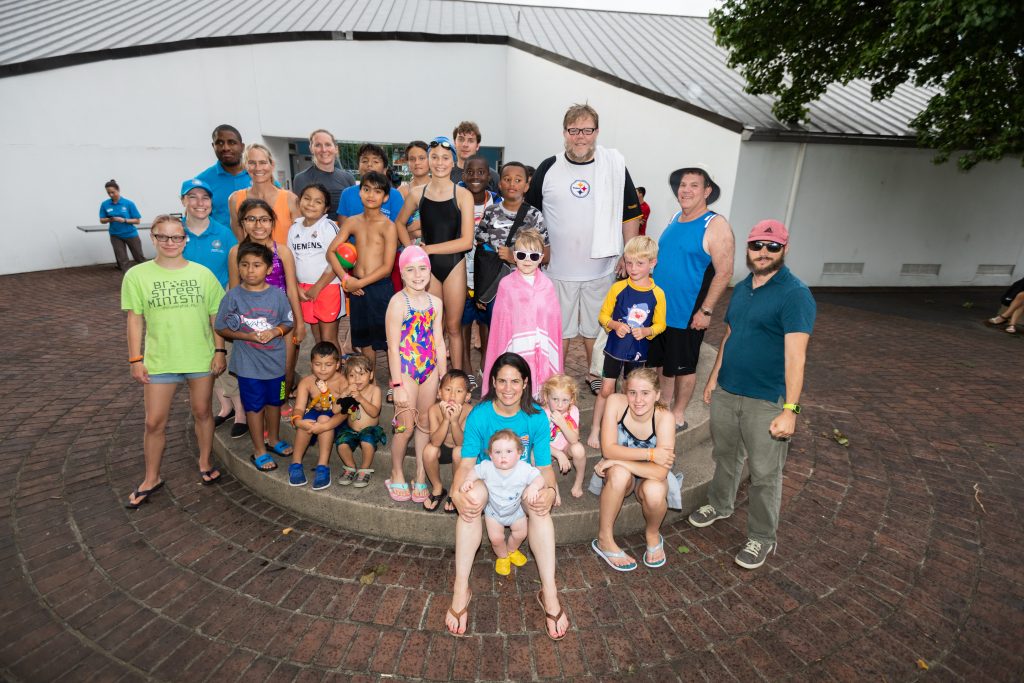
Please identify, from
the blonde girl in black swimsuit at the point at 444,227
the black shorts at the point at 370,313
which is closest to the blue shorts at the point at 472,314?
the blonde girl in black swimsuit at the point at 444,227

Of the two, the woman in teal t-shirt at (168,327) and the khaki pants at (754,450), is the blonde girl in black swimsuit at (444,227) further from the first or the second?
the khaki pants at (754,450)

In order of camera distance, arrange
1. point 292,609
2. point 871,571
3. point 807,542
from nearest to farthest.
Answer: point 292,609
point 871,571
point 807,542

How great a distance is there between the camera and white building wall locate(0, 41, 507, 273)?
37.1ft

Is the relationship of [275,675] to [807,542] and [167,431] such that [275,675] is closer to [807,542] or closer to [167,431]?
[167,431]

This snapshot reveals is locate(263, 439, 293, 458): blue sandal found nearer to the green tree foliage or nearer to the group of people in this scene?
the group of people

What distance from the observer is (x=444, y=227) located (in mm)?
4254

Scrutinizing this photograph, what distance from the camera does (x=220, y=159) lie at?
497cm

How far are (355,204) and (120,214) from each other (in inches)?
394

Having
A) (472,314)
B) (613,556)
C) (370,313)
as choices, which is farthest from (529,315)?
(613,556)

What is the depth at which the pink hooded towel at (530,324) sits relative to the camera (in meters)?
3.89

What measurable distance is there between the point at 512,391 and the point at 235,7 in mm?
19087

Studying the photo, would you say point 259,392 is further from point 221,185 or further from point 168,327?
point 221,185

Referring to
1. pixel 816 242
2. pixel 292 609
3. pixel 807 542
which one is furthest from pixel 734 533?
pixel 816 242

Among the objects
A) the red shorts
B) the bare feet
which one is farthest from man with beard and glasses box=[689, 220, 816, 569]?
the red shorts
